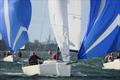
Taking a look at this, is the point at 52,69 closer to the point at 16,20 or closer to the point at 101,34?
the point at 101,34

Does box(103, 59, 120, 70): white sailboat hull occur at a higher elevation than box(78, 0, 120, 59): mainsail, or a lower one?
lower

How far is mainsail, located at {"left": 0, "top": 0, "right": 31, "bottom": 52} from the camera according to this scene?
111 ft

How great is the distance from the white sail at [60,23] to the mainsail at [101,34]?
4.31 m

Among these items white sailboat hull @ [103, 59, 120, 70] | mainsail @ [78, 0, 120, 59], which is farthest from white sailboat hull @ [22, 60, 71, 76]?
white sailboat hull @ [103, 59, 120, 70]

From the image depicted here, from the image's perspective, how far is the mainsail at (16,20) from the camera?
111 feet

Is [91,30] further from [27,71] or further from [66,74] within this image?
[27,71]

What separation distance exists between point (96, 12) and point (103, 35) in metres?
1.21

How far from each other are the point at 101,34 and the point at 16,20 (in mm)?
13286

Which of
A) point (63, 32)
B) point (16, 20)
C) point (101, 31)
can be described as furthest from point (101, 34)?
point (16, 20)

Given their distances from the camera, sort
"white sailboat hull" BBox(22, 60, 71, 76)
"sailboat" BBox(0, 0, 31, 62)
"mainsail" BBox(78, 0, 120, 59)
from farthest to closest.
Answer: "sailboat" BBox(0, 0, 31, 62), "white sailboat hull" BBox(22, 60, 71, 76), "mainsail" BBox(78, 0, 120, 59)

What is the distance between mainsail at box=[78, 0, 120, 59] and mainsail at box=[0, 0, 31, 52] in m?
11.5

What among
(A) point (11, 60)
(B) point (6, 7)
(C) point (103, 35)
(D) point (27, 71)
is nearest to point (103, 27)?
(C) point (103, 35)

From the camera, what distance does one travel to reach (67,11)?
27.3m

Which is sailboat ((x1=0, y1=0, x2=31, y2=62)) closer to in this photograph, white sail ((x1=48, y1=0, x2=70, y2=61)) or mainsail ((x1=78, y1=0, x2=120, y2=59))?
white sail ((x1=48, y1=0, x2=70, y2=61))
